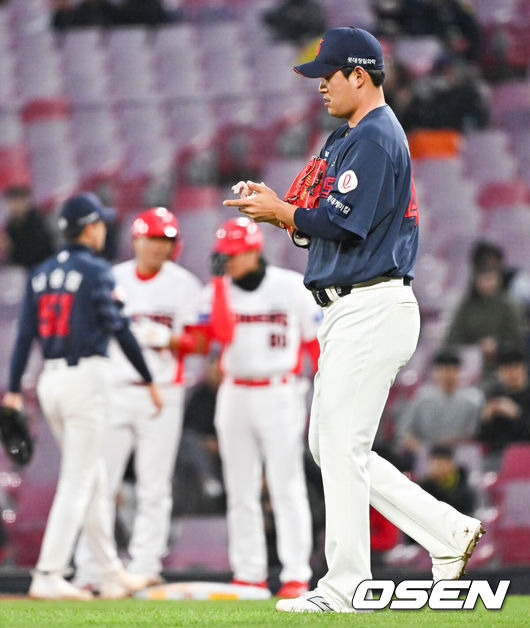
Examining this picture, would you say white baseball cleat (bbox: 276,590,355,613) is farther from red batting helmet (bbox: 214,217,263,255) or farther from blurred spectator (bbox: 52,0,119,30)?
blurred spectator (bbox: 52,0,119,30)

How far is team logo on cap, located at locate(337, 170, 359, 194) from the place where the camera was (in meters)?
3.92

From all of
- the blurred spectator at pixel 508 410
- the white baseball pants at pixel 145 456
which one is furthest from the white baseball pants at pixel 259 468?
the blurred spectator at pixel 508 410

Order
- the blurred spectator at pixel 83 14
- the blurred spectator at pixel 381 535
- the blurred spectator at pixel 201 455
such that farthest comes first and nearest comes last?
the blurred spectator at pixel 83 14 < the blurred spectator at pixel 201 455 < the blurred spectator at pixel 381 535

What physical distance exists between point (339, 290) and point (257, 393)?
9.29 ft

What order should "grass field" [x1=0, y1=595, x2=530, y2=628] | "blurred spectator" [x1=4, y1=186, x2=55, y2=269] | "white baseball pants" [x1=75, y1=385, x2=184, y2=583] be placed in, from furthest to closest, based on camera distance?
"blurred spectator" [x1=4, y1=186, x2=55, y2=269]
"white baseball pants" [x1=75, y1=385, x2=184, y2=583]
"grass field" [x1=0, y1=595, x2=530, y2=628]

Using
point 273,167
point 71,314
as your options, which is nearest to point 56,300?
point 71,314

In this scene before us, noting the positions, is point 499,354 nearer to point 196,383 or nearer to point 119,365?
point 196,383

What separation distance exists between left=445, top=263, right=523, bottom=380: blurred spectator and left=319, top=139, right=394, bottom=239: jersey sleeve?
5.17m

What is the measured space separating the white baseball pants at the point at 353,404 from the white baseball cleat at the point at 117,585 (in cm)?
249

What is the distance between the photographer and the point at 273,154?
11.4 metres

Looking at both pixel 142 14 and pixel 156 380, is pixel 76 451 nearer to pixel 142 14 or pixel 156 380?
pixel 156 380

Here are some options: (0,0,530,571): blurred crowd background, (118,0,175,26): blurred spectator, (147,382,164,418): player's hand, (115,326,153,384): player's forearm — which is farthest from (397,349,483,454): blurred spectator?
(118,0,175,26): blurred spectator

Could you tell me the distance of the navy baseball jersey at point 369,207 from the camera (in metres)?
3.91

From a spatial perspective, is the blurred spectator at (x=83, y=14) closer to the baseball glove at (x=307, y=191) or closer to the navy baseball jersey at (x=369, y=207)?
the baseball glove at (x=307, y=191)
